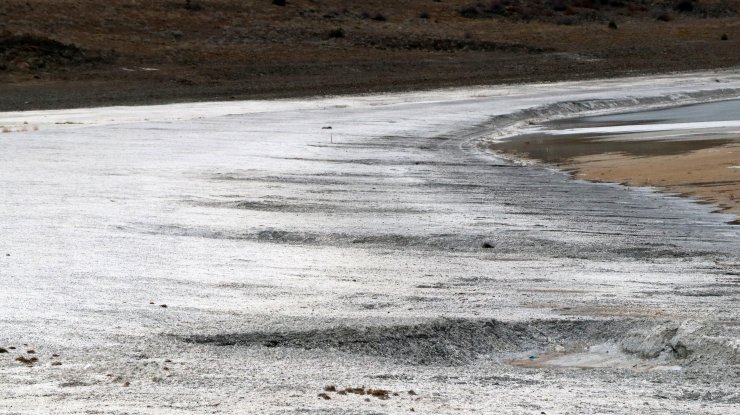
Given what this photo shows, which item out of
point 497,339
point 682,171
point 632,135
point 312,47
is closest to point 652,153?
point 682,171

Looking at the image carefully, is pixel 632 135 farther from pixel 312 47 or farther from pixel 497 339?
pixel 312 47

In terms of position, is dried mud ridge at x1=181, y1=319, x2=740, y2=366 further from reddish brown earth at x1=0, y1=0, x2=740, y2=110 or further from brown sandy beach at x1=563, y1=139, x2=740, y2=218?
reddish brown earth at x1=0, y1=0, x2=740, y2=110

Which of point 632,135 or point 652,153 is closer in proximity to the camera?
point 652,153

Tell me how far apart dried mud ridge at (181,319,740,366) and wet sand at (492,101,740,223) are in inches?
241

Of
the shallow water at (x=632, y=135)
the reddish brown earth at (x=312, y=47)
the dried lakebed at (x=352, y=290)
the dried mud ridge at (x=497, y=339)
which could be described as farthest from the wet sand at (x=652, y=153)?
the reddish brown earth at (x=312, y=47)

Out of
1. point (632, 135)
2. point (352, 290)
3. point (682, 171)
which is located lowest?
point (632, 135)

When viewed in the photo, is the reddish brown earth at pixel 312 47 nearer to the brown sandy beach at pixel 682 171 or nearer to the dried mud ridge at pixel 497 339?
the brown sandy beach at pixel 682 171

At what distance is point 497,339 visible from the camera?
769 cm

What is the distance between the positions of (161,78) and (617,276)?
2877 centimetres

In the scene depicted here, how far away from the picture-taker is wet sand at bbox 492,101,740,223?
15977 mm

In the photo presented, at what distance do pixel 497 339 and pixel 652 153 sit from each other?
1272 cm

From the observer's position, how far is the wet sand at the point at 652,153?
52.4ft

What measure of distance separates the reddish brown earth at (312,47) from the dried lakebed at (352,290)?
17370 mm

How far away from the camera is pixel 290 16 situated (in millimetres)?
49750
